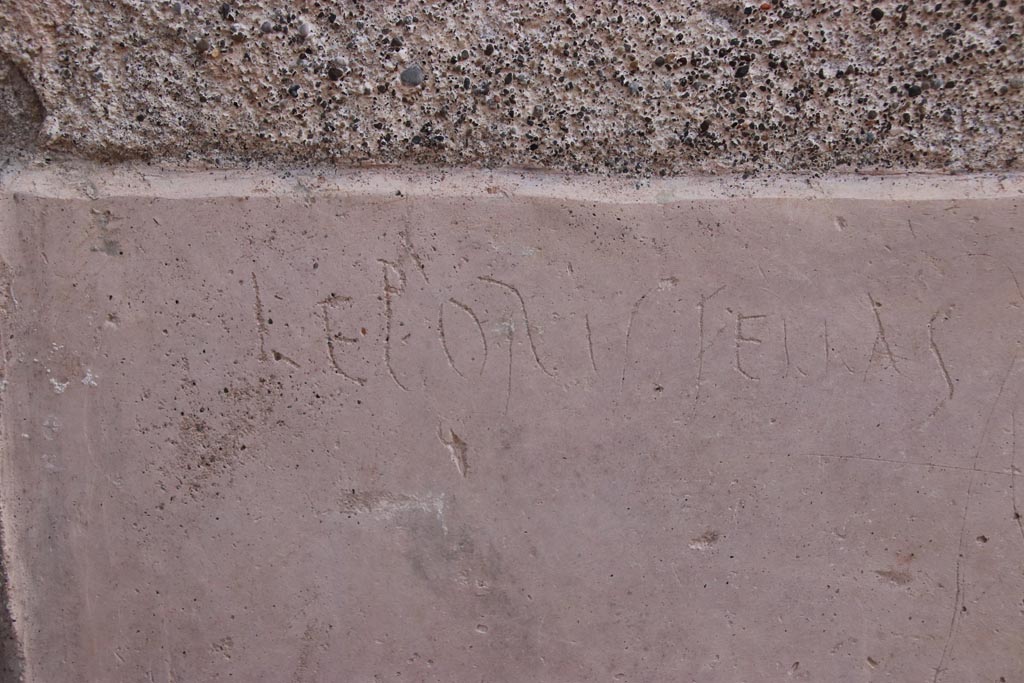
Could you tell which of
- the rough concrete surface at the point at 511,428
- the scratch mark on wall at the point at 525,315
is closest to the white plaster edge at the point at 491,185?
the rough concrete surface at the point at 511,428

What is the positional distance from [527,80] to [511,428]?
3.13 feet

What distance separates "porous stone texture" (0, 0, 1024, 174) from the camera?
5.92ft

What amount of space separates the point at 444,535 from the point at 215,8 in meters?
1.56

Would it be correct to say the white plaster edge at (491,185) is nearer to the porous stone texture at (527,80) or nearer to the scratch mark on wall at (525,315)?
the porous stone texture at (527,80)

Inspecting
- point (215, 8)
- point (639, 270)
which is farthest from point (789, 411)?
point (215, 8)

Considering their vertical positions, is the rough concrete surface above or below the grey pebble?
below

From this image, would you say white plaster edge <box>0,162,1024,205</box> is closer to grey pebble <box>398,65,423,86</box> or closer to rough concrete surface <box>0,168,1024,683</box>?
rough concrete surface <box>0,168,1024,683</box>

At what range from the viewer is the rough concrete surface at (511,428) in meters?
1.83

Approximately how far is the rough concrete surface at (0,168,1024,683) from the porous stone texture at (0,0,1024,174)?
11cm

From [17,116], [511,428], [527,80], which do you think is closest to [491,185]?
[527,80]

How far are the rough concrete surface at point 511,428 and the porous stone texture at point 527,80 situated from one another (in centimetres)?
11

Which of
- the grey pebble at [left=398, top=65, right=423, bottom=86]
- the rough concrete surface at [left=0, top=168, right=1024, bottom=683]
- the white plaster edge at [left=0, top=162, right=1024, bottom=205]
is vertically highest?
the grey pebble at [left=398, top=65, right=423, bottom=86]

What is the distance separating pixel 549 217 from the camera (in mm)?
1844

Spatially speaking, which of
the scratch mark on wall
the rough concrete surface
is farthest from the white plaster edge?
the scratch mark on wall
